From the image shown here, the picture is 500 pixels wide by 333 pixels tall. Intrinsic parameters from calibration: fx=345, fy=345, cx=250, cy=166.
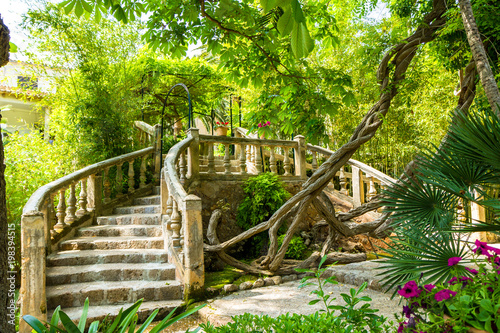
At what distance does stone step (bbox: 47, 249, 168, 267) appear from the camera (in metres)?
5.00

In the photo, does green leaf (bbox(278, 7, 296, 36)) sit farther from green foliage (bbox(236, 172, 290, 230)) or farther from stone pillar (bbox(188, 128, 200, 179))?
stone pillar (bbox(188, 128, 200, 179))

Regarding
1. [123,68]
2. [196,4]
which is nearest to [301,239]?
[196,4]

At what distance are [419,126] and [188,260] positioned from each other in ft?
24.8

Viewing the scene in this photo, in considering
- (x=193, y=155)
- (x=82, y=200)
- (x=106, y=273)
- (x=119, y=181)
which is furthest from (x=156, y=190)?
(x=106, y=273)

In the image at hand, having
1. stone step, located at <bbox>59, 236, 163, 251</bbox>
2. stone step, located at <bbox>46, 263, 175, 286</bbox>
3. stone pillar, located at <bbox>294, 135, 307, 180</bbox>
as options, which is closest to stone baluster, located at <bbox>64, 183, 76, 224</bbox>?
stone step, located at <bbox>59, 236, 163, 251</bbox>

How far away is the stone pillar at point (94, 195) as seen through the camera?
6516 millimetres

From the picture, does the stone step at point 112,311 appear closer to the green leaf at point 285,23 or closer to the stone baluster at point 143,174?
the green leaf at point 285,23

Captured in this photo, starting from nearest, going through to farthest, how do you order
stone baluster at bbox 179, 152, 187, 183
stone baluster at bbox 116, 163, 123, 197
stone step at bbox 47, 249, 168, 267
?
stone step at bbox 47, 249, 168, 267, stone baluster at bbox 179, 152, 187, 183, stone baluster at bbox 116, 163, 123, 197

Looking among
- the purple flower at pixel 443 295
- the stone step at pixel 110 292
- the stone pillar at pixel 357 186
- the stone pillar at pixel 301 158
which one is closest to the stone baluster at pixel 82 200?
the stone step at pixel 110 292

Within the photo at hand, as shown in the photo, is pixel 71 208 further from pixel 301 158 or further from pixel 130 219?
pixel 301 158

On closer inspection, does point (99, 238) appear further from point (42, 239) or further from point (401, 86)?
point (401, 86)

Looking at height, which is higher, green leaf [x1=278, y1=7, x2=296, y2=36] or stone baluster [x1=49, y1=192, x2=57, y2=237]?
green leaf [x1=278, y1=7, x2=296, y2=36]

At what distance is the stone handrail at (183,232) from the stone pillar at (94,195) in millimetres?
1483

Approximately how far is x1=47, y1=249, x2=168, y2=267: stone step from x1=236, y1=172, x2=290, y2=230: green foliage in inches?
80.2
